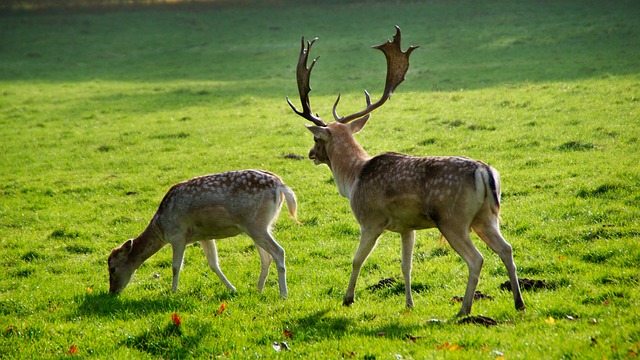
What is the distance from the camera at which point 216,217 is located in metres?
8.93

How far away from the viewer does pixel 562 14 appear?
35.4 meters

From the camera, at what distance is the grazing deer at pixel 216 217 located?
8.82m

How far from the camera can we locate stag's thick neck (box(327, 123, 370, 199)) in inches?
337

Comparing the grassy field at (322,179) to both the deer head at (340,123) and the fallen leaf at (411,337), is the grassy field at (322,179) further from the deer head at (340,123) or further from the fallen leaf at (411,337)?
the deer head at (340,123)

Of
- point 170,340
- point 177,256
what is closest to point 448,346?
point 170,340

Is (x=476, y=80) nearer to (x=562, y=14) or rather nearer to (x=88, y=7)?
(x=562, y=14)

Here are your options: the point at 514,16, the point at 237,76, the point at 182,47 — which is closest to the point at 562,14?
the point at 514,16

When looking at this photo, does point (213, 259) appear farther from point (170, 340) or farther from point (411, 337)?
point (411, 337)

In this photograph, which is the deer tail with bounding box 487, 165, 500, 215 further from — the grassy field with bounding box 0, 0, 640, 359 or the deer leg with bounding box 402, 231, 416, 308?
the deer leg with bounding box 402, 231, 416, 308

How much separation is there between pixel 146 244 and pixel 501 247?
4.90m

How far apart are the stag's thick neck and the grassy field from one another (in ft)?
4.46

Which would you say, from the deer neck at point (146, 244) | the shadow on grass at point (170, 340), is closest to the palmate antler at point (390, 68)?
the deer neck at point (146, 244)

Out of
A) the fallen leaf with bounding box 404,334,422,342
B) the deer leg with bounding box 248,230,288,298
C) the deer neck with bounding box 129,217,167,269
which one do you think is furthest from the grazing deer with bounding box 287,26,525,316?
the deer neck with bounding box 129,217,167,269

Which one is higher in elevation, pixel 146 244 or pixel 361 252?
pixel 361 252
